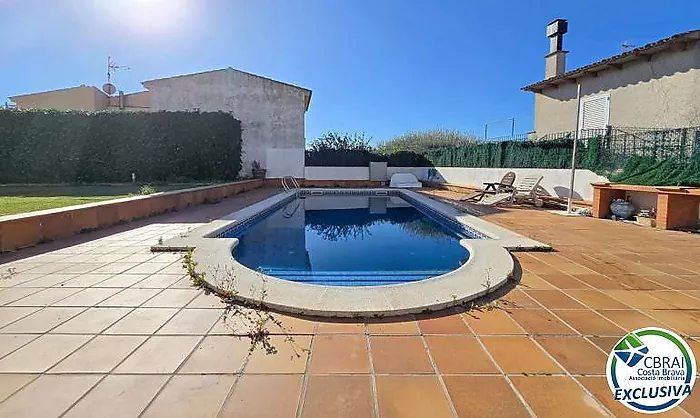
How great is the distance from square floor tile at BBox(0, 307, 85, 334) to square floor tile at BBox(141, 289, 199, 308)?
56cm

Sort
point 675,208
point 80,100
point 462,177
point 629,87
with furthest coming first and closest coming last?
point 80,100, point 462,177, point 629,87, point 675,208

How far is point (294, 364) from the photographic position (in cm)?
225

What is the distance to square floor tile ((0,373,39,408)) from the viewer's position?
6.38ft

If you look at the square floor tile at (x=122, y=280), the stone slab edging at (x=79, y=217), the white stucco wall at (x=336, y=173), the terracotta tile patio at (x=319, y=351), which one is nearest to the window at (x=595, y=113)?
the terracotta tile patio at (x=319, y=351)

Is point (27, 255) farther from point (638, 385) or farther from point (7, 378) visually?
point (638, 385)

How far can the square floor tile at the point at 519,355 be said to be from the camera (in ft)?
7.29

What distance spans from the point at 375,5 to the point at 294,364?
1255 centimetres

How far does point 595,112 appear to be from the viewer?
13.1 meters

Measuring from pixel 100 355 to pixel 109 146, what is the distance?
1470 centimetres

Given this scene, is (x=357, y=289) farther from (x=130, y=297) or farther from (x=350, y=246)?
(x=350, y=246)


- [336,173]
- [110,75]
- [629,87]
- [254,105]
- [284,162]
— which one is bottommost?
[336,173]

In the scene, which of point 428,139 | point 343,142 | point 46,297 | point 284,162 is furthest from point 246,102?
point 46,297

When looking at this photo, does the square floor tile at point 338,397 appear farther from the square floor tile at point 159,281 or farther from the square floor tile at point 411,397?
the square floor tile at point 159,281

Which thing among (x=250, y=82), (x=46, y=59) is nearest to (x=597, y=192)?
(x=250, y=82)
